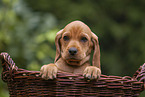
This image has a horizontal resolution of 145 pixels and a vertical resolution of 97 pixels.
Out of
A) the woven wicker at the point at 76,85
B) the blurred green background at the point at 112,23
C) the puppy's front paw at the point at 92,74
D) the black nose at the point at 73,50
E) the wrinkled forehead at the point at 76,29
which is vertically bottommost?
the woven wicker at the point at 76,85

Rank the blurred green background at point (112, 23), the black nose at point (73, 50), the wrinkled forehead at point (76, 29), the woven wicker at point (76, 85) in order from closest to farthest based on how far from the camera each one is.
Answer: the woven wicker at point (76, 85)
the black nose at point (73, 50)
the wrinkled forehead at point (76, 29)
the blurred green background at point (112, 23)

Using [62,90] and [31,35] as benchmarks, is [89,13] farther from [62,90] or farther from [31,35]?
[62,90]

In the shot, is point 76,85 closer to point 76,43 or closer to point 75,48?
point 75,48

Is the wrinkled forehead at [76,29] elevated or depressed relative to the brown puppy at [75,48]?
elevated

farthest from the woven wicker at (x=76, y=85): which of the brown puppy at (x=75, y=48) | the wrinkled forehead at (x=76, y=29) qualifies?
the wrinkled forehead at (x=76, y=29)

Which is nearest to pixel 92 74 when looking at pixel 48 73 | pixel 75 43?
pixel 48 73

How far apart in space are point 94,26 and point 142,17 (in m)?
1.56

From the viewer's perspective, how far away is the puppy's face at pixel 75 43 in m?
3.13

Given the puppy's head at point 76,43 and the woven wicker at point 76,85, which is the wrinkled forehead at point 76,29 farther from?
the woven wicker at point 76,85

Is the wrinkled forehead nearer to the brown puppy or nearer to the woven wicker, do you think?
the brown puppy

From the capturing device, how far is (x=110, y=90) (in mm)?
2574

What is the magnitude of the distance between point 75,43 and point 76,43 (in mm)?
14

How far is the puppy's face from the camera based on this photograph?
313 centimetres

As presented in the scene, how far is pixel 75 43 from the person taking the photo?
319cm
